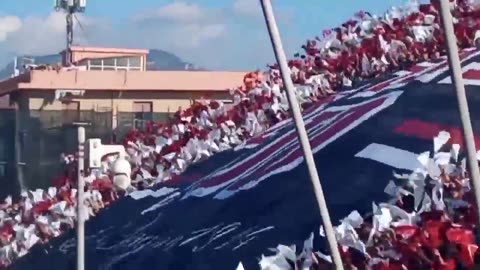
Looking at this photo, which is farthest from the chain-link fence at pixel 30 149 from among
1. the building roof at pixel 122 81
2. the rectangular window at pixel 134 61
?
the rectangular window at pixel 134 61

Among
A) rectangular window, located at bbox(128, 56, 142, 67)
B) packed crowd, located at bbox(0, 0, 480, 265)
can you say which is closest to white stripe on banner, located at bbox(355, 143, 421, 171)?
packed crowd, located at bbox(0, 0, 480, 265)

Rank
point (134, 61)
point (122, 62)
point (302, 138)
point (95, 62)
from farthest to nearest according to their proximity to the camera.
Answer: point (134, 61) < point (122, 62) < point (95, 62) < point (302, 138)

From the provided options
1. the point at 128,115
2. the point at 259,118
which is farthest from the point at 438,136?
the point at 128,115

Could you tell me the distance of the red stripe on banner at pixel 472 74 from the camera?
6930 millimetres

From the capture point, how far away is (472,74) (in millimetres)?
7000

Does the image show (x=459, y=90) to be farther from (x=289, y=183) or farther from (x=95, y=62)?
(x=95, y=62)

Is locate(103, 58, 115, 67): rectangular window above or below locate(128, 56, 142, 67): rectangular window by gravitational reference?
below

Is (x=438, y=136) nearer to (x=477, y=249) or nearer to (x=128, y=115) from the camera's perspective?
(x=477, y=249)

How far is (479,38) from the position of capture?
27.6ft

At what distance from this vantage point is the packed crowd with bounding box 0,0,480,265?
948 centimetres

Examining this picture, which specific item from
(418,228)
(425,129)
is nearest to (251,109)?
(425,129)

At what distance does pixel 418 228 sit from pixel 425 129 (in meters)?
1.40

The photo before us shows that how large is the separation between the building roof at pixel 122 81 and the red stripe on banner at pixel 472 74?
72.0 ft

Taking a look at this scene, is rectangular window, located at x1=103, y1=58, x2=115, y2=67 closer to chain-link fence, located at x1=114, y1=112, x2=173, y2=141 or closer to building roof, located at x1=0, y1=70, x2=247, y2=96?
building roof, located at x1=0, y1=70, x2=247, y2=96
